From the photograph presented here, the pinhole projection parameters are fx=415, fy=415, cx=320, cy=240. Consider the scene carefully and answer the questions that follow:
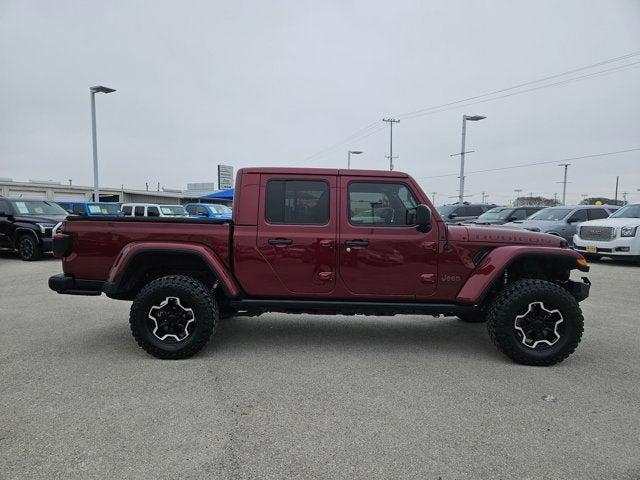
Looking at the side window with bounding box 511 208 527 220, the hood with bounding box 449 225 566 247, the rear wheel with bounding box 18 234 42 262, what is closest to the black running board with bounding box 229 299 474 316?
the hood with bounding box 449 225 566 247

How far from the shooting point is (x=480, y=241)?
4113 millimetres

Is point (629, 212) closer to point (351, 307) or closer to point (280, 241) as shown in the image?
point (351, 307)

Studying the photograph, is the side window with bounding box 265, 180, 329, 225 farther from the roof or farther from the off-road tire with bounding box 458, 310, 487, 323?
the off-road tire with bounding box 458, 310, 487, 323

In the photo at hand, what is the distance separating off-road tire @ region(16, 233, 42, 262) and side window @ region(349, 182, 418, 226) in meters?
10.6

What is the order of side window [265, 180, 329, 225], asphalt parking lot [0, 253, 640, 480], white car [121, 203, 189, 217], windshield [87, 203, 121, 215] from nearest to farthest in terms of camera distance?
asphalt parking lot [0, 253, 640, 480] → side window [265, 180, 329, 225] → windshield [87, 203, 121, 215] → white car [121, 203, 189, 217]

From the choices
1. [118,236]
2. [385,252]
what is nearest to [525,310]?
[385,252]

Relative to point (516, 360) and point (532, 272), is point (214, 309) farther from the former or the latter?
point (532, 272)

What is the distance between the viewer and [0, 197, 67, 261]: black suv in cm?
1120

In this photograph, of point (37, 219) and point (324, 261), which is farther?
point (37, 219)

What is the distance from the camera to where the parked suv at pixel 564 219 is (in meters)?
13.7

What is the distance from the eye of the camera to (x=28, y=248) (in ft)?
36.8

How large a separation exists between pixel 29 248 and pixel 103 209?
6.17m

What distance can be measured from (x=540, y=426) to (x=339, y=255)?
212 centimetres

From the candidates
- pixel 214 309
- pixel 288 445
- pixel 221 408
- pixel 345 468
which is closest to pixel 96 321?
pixel 214 309
